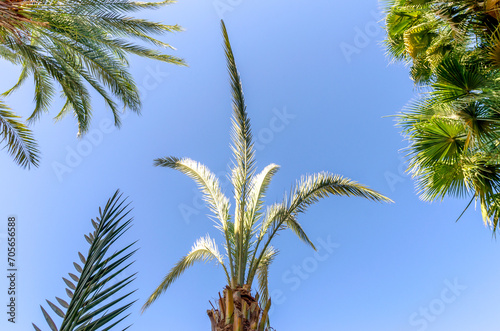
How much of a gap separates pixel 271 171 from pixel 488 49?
4.69m

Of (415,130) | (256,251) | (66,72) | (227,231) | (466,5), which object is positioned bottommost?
(256,251)

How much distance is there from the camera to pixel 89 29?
239 inches

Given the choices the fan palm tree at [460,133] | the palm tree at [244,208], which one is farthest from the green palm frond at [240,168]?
the fan palm tree at [460,133]

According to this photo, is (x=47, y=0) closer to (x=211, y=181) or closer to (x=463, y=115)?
(x=211, y=181)

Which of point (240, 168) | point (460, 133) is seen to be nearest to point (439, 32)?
point (460, 133)

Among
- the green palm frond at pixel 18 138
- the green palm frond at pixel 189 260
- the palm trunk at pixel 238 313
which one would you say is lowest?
the palm trunk at pixel 238 313

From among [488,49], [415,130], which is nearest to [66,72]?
[415,130]

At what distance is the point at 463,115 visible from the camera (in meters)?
4.62

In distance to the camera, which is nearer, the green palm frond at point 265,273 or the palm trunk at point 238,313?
the palm trunk at point 238,313

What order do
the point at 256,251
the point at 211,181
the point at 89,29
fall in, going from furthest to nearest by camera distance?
1. the point at 211,181
2. the point at 256,251
3. the point at 89,29

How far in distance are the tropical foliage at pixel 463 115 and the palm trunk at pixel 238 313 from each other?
3.88m

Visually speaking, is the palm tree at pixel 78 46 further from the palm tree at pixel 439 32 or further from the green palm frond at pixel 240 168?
the palm tree at pixel 439 32

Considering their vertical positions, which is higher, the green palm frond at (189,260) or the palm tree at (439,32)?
the palm tree at (439,32)

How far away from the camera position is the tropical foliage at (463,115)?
4637mm
